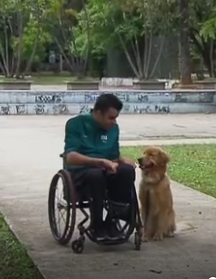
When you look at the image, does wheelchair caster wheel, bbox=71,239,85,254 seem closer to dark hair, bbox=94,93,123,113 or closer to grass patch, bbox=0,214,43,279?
grass patch, bbox=0,214,43,279

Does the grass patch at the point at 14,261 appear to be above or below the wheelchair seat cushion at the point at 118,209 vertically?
below

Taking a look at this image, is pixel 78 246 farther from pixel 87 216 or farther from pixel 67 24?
pixel 67 24

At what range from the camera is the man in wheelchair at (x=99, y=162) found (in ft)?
21.1

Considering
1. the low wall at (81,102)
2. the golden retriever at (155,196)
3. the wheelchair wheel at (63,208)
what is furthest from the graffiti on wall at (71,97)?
the golden retriever at (155,196)

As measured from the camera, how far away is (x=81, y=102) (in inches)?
998

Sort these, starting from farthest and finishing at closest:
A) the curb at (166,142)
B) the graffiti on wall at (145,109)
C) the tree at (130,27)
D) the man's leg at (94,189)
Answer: the tree at (130,27)
the graffiti on wall at (145,109)
the curb at (166,142)
the man's leg at (94,189)

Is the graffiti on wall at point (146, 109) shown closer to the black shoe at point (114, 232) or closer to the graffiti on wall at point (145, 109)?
the graffiti on wall at point (145, 109)

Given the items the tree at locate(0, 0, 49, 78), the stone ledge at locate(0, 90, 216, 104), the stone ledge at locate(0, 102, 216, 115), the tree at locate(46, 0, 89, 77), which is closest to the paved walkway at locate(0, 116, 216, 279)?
the stone ledge at locate(0, 102, 216, 115)

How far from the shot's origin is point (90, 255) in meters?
6.43

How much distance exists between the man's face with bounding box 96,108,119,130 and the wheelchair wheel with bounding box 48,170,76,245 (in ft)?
1.65

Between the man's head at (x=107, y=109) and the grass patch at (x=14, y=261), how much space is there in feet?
4.12

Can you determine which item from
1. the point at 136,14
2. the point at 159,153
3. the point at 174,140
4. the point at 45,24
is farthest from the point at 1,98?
the point at 45,24

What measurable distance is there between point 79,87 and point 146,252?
75.3 feet

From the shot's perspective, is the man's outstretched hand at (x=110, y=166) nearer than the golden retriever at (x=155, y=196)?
Yes
